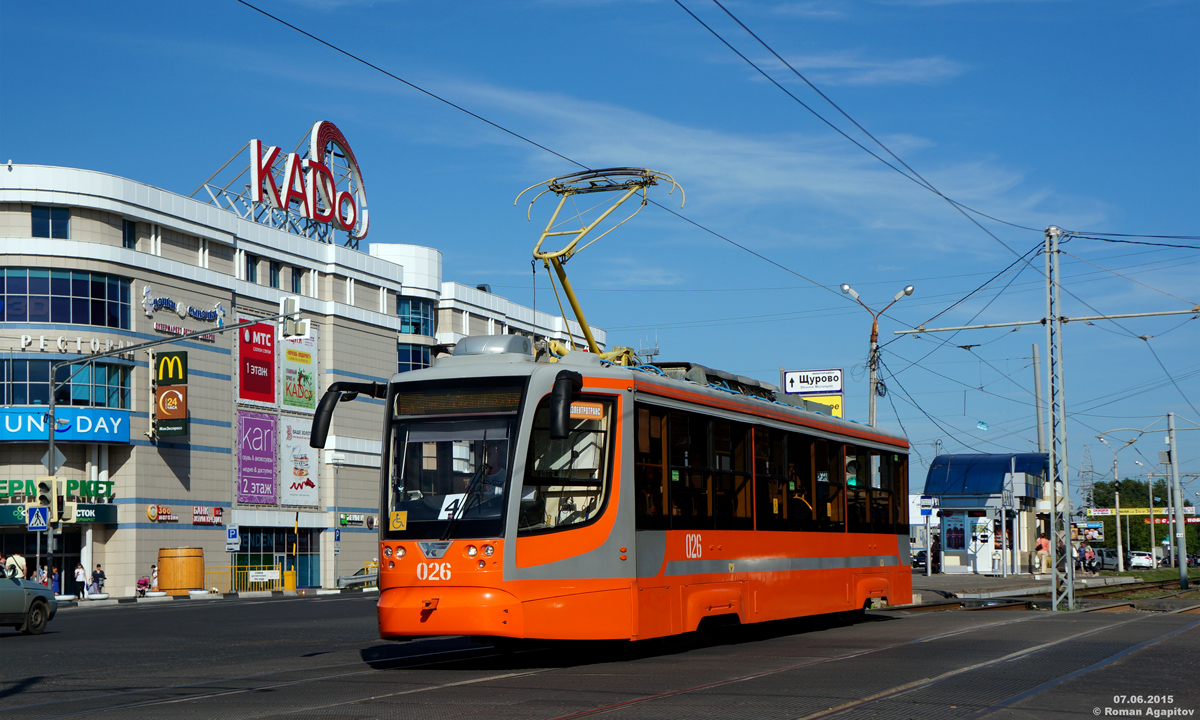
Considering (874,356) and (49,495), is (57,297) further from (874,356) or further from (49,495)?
(874,356)

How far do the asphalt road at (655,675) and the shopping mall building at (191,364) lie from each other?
987 inches

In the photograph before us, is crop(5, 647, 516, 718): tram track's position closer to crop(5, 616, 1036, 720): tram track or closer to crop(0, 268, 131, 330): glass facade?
crop(5, 616, 1036, 720): tram track

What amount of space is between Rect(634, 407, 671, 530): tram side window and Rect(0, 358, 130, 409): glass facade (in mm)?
39746

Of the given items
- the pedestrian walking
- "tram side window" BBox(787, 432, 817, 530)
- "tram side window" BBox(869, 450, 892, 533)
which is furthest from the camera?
the pedestrian walking

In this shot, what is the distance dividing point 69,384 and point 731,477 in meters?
39.7

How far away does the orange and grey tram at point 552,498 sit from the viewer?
12.6 meters

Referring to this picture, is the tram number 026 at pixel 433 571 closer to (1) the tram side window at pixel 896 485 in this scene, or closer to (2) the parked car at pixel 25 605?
(1) the tram side window at pixel 896 485

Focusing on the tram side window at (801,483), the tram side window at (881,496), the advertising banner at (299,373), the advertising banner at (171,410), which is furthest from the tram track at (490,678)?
the advertising banner at (299,373)

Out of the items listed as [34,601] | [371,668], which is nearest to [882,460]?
[371,668]

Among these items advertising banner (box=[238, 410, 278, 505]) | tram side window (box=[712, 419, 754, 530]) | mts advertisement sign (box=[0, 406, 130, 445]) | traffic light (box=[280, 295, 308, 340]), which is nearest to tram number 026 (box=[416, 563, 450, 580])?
tram side window (box=[712, 419, 754, 530])

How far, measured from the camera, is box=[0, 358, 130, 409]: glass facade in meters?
48.3

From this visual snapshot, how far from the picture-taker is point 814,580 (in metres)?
17.9

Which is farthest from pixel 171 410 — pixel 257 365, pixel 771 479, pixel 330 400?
pixel 330 400

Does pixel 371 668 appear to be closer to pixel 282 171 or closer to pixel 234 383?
pixel 234 383
